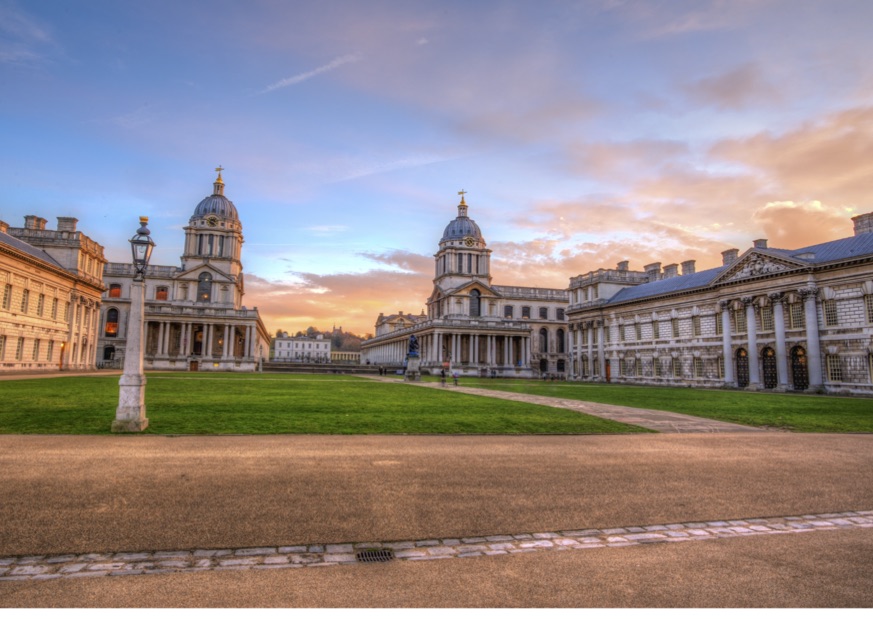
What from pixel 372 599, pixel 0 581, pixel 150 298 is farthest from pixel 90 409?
pixel 150 298

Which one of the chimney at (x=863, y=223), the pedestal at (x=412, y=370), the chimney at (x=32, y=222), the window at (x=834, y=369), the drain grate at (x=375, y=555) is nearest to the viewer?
the drain grate at (x=375, y=555)

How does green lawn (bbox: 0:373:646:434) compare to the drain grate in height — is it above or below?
above

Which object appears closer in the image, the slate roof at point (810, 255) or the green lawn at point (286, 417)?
the green lawn at point (286, 417)

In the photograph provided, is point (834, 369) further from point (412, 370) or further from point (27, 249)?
point (27, 249)

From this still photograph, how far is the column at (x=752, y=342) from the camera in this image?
4606 cm

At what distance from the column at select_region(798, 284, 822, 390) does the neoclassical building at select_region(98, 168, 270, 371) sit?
217ft

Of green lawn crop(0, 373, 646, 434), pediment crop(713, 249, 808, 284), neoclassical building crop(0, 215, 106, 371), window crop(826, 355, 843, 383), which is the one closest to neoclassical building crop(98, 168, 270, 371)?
neoclassical building crop(0, 215, 106, 371)

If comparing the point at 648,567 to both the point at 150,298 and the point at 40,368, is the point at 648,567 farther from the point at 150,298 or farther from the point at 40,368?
the point at 150,298

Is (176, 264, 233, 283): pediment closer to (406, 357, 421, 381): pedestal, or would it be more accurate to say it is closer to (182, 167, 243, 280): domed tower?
(182, 167, 243, 280): domed tower

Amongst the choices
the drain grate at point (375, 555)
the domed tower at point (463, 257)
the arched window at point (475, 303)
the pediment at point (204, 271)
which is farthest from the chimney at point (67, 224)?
the drain grate at point (375, 555)

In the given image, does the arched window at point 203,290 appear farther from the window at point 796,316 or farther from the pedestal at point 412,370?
the window at point 796,316

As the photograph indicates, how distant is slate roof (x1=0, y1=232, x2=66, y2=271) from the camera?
45556 millimetres

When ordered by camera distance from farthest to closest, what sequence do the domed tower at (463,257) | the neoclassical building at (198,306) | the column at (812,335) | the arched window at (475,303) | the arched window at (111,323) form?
1. the domed tower at (463,257)
2. the arched window at (475,303)
3. the arched window at (111,323)
4. the neoclassical building at (198,306)
5. the column at (812,335)

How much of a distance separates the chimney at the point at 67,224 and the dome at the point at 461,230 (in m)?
59.0
